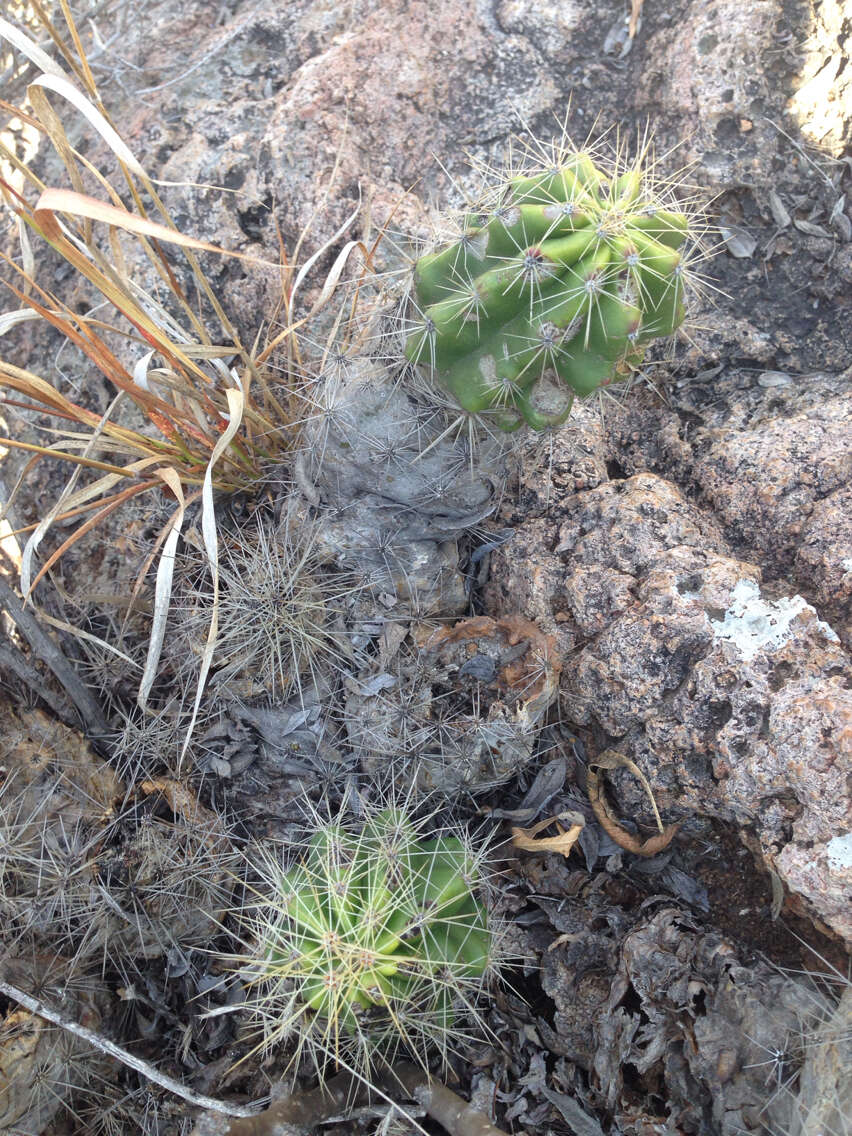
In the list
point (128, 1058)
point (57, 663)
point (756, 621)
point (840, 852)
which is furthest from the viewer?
point (57, 663)

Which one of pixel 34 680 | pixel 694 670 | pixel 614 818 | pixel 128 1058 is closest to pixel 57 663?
pixel 34 680

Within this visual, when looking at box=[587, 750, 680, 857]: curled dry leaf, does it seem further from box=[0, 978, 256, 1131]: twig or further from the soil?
box=[0, 978, 256, 1131]: twig

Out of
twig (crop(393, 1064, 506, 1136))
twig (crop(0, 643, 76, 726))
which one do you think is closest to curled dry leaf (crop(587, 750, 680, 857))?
twig (crop(393, 1064, 506, 1136))

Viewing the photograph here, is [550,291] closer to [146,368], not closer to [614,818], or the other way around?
[146,368]

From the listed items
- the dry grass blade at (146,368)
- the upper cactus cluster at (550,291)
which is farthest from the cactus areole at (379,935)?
the upper cactus cluster at (550,291)

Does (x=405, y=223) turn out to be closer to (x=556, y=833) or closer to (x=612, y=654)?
(x=612, y=654)

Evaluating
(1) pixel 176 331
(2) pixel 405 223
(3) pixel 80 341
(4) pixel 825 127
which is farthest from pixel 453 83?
(3) pixel 80 341
